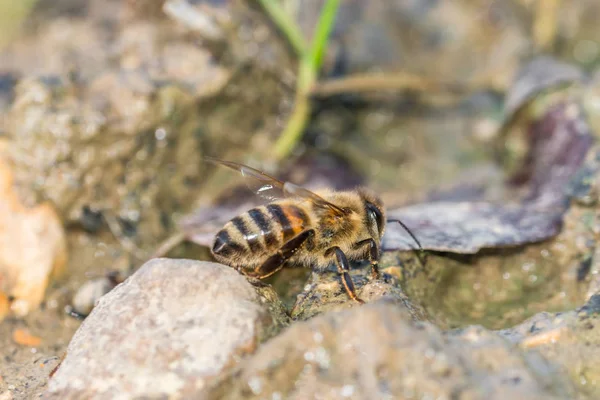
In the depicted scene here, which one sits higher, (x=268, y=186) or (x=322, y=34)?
(x=322, y=34)

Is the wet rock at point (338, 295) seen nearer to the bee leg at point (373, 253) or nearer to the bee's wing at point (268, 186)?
the bee leg at point (373, 253)

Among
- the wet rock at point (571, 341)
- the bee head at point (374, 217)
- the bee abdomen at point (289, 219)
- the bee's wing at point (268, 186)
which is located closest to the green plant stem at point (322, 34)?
the bee's wing at point (268, 186)

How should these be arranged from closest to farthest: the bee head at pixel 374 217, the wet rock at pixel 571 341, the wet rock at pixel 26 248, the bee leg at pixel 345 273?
the wet rock at pixel 571 341 < the bee leg at pixel 345 273 < the bee head at pixel 374 217 < the wet rock at pixel 26 248

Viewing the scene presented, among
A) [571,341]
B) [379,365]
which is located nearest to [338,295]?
[379,365]

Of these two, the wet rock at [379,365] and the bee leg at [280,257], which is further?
the bee leg at [280,257]

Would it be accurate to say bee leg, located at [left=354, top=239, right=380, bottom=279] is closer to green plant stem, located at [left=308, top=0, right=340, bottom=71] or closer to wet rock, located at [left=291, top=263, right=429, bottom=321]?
wet rock, located at [left=291, top=263, right=429, bottom=321]

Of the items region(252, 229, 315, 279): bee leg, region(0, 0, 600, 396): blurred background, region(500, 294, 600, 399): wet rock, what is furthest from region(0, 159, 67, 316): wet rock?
region(500, 294, 600, 399): wet rock

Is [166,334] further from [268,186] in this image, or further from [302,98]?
[302,98]

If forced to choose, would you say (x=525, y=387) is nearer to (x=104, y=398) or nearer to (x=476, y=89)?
(x=104, y=398)
